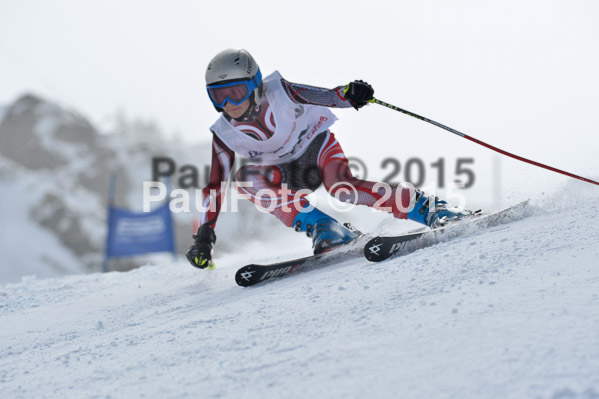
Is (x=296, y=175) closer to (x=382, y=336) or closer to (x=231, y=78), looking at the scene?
(x=231, y=78)

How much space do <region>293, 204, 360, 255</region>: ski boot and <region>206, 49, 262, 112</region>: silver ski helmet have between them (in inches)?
35.6

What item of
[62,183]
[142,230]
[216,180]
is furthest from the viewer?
[62,183]

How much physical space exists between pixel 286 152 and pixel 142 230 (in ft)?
23.1

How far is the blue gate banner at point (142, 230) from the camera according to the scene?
9.75 m

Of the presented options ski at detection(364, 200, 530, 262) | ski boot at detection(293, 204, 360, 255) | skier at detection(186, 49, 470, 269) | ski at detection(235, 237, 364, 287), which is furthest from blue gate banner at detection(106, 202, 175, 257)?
ski at detection(364, 200, 530, 262)

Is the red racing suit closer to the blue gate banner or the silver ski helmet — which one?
the silver ski helmet

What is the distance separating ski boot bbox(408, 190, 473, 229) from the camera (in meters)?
3.02

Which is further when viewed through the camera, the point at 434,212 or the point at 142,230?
the point at 142,230

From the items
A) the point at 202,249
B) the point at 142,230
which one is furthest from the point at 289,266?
the point at 142,230

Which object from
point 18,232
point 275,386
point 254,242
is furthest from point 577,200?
point 18,232

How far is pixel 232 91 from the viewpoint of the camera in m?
3.21

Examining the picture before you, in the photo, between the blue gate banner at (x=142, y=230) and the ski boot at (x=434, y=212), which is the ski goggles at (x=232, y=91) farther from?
the blue gate banner at (x=142, y=230)

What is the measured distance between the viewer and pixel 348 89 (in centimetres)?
304

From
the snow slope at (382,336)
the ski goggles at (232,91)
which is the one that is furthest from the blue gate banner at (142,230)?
the snow slope at (382,336)
